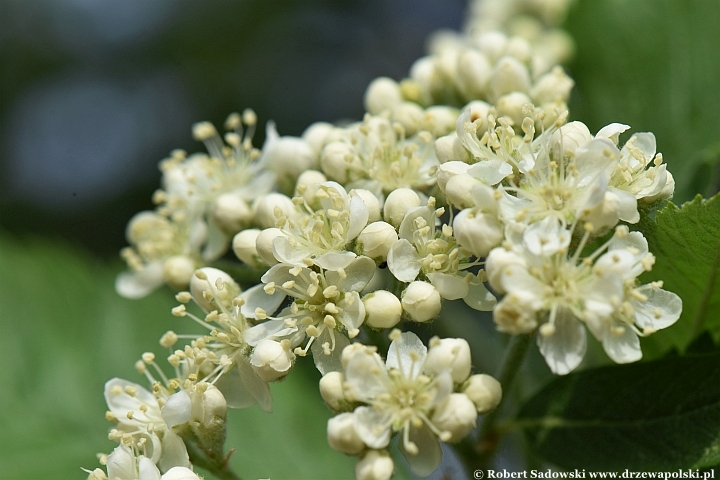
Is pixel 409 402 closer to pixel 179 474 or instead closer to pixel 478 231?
pixel 478 231

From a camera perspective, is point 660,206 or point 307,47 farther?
point 307,47

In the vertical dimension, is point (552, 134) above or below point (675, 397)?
above

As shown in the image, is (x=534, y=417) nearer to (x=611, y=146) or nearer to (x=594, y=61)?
(x=611, y=146)

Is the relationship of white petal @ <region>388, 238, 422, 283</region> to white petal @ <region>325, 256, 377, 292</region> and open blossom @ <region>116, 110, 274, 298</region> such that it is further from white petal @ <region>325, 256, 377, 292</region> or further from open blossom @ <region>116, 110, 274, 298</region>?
open blossom @ <region>116, 110, 274, 298</region>

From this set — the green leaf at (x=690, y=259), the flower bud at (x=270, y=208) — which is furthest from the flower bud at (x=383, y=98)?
the green leaf at (x=690, y=259)

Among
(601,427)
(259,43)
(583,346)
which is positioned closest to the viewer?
(583,346)

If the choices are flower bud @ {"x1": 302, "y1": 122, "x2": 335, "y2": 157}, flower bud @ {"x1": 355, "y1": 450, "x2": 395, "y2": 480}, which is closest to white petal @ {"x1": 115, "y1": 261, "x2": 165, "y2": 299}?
flower bud @ {"x1": 302, "y1": 122, "x2": 335, "y2": 157}

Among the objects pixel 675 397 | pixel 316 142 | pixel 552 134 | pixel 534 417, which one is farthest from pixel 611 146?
pixel 316 142

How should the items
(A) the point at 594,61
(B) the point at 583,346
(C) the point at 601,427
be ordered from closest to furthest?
(B) the point at 583,346
(C) the point at 601,427
(A) the point at 594,61
